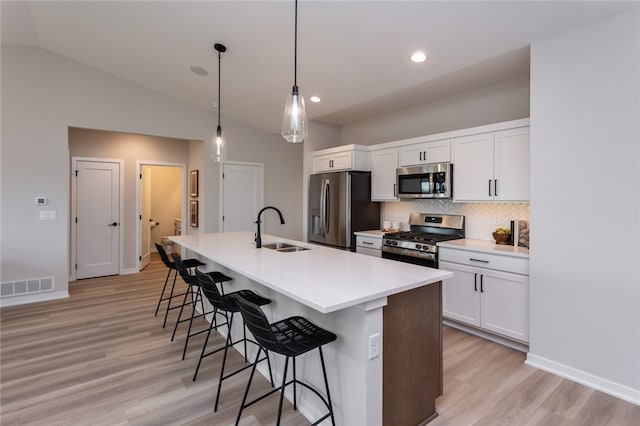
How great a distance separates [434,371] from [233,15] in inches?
134

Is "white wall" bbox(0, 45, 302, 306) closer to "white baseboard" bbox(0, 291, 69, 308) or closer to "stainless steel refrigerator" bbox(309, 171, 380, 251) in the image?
"white baseboard" bbox(0, 291, 69, 308)

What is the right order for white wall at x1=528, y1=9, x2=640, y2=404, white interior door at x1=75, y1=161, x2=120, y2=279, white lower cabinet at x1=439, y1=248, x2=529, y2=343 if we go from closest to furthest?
white wall at x1=528, y1=9, x2=640, y2=404
white lower cabinet at x1=439, y1=248, x2=529, y2=343
white interior door at x1=75, y1=161, x2=120, y2=279

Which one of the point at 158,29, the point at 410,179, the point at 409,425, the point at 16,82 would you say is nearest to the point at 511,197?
the point at 410,179

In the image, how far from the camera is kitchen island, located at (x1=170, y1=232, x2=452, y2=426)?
164 cm

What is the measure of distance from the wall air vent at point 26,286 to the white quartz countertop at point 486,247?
509cm

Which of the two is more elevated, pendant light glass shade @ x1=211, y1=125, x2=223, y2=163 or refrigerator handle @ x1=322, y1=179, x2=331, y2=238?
pendant light glass shade @ x1=211, y1=125, x2=223, y2=163

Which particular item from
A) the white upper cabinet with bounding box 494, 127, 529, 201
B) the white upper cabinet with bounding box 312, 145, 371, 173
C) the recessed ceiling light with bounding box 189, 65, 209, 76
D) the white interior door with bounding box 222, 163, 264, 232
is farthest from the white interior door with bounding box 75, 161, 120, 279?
the white upper cabinet with bounding box 494, 127, 529, 201

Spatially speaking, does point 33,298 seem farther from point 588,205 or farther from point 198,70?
point 588,205

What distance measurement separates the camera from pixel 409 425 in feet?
6.19

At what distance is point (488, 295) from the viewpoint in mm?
3025

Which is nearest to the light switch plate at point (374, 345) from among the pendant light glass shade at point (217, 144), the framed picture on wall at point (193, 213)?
the pendant light glass shade at point (217, 144)

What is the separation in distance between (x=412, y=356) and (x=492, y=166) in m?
2.25

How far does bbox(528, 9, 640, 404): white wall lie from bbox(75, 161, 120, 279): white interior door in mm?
6265

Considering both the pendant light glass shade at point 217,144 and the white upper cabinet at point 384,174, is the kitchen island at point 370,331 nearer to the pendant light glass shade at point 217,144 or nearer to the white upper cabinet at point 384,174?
the pendant light glass shade at point 217,144
